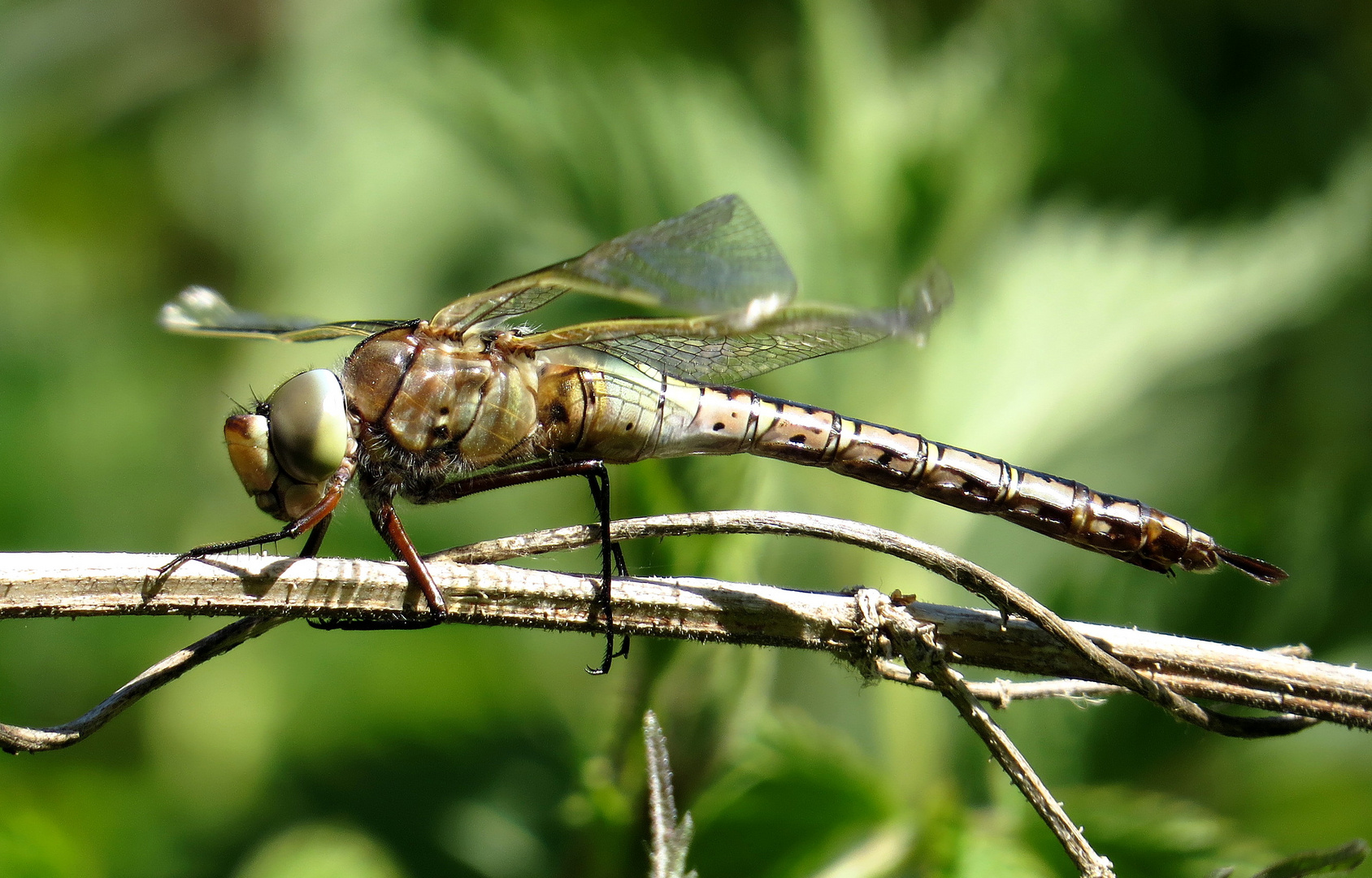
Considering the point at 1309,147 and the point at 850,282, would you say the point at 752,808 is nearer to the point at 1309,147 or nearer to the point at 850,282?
the point at 850,282

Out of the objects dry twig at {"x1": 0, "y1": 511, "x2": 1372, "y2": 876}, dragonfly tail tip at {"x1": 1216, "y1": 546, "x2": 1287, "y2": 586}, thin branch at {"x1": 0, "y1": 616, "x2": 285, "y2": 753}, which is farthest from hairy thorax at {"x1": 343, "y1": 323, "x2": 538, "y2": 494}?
dragonfly tail tip at {"x1": 1216, "y1": 546, "x2": 1287, "y2": 586}

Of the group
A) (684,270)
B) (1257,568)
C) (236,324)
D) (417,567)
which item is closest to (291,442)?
(236,324)

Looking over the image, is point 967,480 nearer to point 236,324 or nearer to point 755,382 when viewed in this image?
point 755,382

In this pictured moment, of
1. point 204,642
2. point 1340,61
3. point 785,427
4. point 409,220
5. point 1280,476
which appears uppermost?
point 1340,61

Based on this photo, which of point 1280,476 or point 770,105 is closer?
point 1280,476

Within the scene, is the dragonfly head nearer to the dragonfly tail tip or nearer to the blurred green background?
the blurred green background

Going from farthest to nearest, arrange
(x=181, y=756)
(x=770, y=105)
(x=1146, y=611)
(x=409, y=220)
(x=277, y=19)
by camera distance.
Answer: (x=277, y=19), (x=409, y=220), (x=770, y=105), (x=181, y=756), (x=1146, y=611)

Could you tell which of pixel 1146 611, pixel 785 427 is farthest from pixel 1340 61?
pixel 785 427
